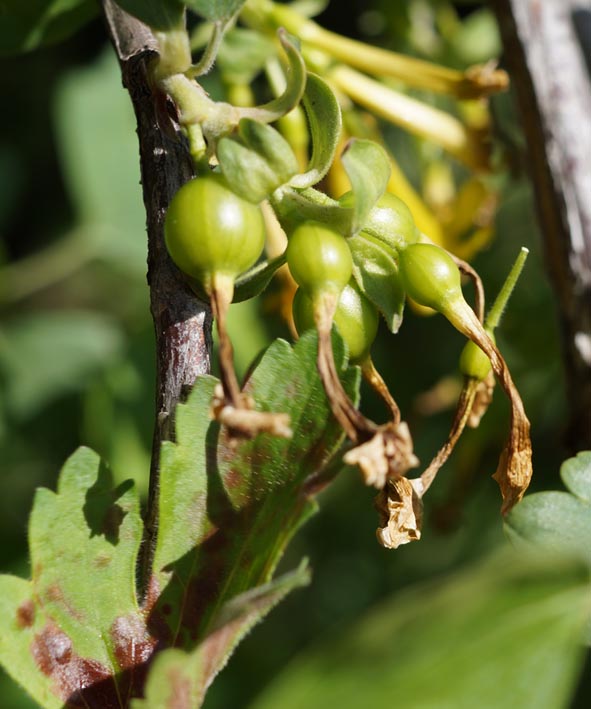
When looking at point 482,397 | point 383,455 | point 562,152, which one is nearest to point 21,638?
point 383,455

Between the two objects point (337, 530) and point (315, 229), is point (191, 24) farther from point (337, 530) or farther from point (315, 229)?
point (315, 229)

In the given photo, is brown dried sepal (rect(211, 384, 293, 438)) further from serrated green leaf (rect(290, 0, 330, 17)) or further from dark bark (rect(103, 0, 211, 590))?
serrated green leaf (rect(290, 0, 330, 17))

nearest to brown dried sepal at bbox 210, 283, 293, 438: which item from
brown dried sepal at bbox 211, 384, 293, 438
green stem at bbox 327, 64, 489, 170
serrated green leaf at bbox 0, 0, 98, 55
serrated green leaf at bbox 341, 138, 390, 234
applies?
brown dried sepal at bbox 211, 384, 293, 438

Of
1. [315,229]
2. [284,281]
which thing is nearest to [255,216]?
[315,229]

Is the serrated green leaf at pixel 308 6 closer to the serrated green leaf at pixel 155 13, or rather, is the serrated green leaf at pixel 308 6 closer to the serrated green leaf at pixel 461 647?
the serrated green leaf at pixel 155 13

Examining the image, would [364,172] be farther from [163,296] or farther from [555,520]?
[555,520]
